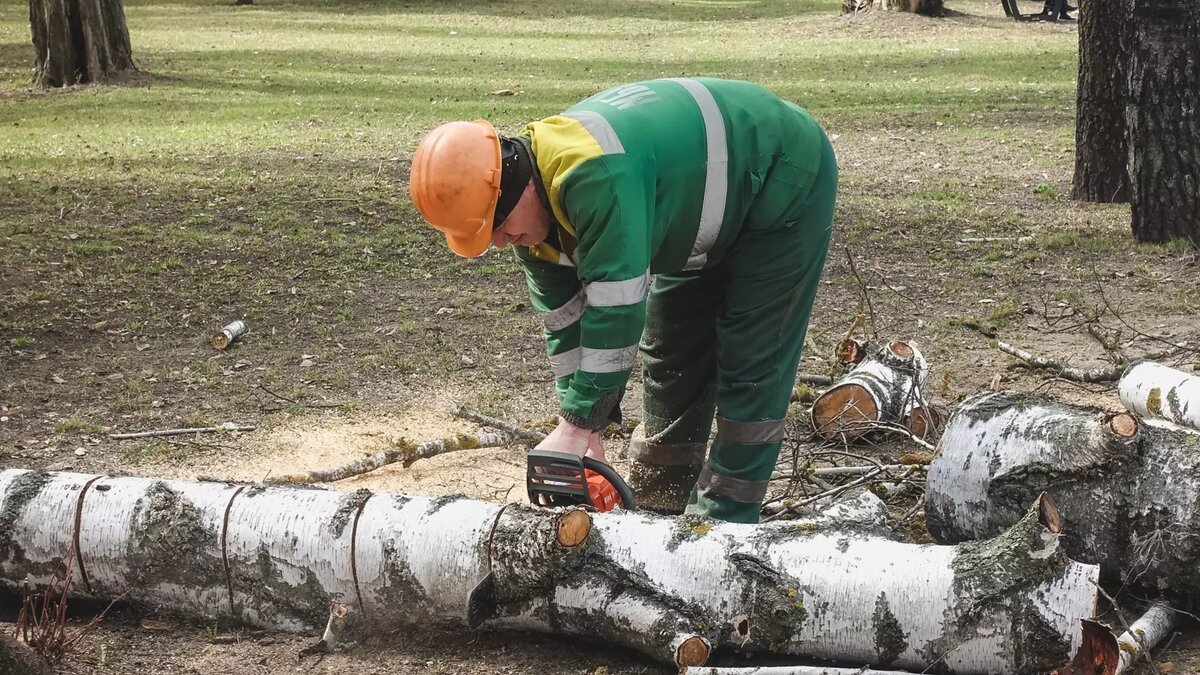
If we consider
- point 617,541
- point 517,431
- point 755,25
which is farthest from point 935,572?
point 755,25

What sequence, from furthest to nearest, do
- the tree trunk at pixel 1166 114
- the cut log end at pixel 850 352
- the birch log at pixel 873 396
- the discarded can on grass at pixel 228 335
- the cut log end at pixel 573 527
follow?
the tree trunk at pixel 1166 114 → the discarded can on grass at pixel 228 335 → the cut log end at pixel 850 352 → the birch log at pixel 873 396 → the cut log end at pixel 573 527

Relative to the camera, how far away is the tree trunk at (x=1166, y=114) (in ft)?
22.6

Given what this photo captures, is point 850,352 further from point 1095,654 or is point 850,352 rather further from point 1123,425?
point 1095,654

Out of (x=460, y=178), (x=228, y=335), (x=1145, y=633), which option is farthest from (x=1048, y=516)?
(x=228, y=335)

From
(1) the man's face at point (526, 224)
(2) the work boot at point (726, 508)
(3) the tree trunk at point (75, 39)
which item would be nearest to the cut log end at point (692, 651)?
(2) the work boot at point (726, 508)

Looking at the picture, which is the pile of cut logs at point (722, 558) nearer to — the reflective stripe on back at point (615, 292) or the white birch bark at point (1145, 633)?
the white birch bark at point (1145, 633)

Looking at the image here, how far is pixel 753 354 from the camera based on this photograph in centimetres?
374

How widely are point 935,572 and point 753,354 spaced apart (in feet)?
3.43

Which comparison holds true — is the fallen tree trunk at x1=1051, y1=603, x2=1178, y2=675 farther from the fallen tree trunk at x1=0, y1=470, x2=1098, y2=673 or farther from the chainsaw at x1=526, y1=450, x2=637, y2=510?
the chainsaw at x1=526, y1=450, x2=637, y2=510

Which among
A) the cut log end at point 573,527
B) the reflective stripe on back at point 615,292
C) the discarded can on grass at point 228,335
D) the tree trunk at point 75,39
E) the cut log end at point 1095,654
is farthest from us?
the tree trunk at point 75,39

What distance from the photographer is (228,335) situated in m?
6.02

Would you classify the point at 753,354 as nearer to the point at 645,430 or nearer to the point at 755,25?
the point at 645,430

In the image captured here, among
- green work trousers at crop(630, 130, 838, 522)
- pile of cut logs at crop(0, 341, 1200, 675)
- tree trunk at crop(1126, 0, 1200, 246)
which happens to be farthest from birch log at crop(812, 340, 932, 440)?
tree trunk at crop(1126, 0, 1200, 246)

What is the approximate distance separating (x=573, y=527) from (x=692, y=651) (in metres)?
0.41
